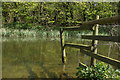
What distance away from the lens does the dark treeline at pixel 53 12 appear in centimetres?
1742

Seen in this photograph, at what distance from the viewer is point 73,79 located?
3.05 metres

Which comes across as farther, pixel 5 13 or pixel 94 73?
pixel 5 13

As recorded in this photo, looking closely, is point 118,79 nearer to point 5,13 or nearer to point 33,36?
point 33,36

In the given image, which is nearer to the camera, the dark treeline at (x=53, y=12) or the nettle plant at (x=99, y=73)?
the nettle plant at (x=99, y=73)

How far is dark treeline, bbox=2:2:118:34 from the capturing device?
1742cm

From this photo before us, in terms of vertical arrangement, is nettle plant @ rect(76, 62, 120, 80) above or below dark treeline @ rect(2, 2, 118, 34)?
below

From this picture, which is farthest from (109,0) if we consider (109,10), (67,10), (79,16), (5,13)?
(5,13)

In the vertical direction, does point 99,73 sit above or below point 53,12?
below

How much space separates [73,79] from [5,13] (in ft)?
62.3

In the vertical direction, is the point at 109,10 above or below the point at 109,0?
below

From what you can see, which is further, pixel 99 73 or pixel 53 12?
pixel 53 12

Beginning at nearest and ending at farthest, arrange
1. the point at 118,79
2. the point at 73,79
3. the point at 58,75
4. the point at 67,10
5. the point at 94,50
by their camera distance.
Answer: the point at 118,79, the point at 94,50, the point at 73,79, the point at 58,75, the point at 67,10

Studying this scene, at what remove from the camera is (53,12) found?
18094mm

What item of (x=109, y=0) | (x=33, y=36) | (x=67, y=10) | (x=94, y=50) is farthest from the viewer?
(x=67, y=10)
